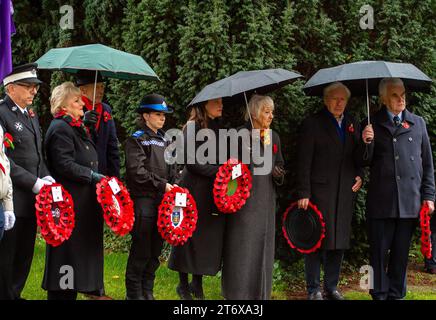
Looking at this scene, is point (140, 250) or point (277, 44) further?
point (277, 44)

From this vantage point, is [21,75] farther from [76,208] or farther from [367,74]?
[367,74]

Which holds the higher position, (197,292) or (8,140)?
(8,140)

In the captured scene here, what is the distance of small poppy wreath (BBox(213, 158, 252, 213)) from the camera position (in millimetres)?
6102

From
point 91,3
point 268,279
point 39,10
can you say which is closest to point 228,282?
point 268,279

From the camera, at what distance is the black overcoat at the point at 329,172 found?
667cm

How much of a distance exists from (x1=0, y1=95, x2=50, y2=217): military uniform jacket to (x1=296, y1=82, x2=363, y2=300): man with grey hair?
2.53 meters

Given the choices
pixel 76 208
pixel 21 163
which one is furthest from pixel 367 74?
pixel 21 163

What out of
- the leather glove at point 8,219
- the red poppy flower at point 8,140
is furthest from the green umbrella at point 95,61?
the leather glove at point 8,219

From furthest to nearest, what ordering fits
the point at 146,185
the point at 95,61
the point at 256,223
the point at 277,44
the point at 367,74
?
the point at 277,44, the point at 256,223, the point at 367,74, the point at 146,185, the point at 95,61

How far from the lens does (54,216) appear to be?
543cm

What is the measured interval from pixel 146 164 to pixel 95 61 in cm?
103

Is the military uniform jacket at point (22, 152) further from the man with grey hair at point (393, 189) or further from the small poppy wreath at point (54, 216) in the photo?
the man with grey hair at point (393, 189)

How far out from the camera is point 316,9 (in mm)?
7500

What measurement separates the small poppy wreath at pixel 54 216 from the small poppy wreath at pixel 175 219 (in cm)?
86
